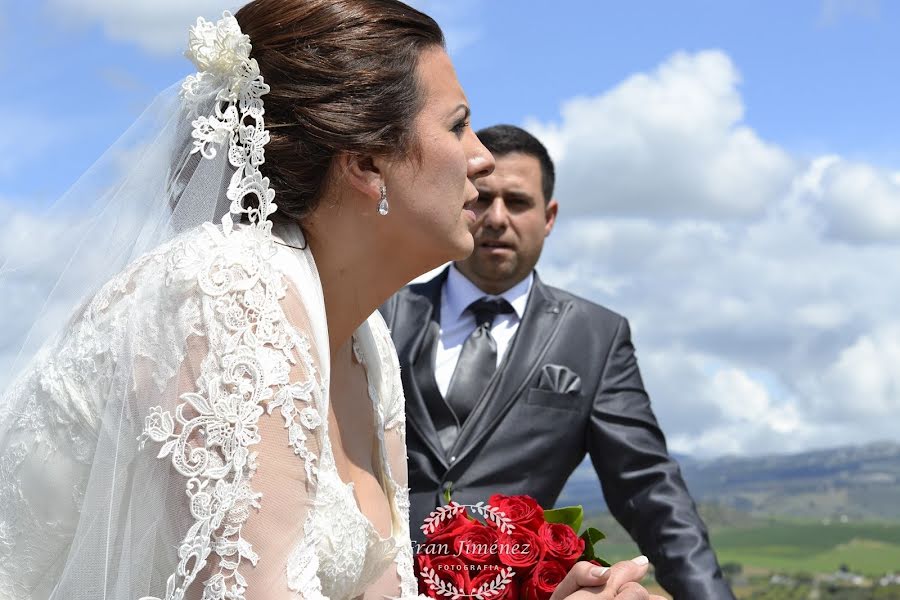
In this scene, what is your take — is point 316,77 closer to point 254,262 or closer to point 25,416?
point 254,262

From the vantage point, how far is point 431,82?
3641mm

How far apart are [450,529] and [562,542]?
1.39 feet

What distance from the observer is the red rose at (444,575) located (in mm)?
3930

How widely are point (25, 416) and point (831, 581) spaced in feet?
223

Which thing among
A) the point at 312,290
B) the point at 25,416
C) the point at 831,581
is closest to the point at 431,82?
the point at 312,290

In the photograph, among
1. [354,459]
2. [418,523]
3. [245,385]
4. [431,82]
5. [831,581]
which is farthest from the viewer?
[831,581]

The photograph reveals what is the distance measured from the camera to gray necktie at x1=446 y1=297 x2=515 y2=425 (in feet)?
22.1

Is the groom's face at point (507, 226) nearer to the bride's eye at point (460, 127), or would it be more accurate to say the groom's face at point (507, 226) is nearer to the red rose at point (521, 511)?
the red rose at point (521, 511)

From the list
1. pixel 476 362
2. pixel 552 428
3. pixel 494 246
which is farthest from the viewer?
pixel 494 246

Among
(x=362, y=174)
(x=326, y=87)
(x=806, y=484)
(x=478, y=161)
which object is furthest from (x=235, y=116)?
(x=806, y=484)

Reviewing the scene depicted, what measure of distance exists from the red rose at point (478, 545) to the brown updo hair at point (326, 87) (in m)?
1.34

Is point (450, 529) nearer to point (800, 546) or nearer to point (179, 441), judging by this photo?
point (179, 441)

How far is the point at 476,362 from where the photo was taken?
22.3 ft

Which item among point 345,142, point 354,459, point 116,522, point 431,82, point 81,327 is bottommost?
point 116,522
